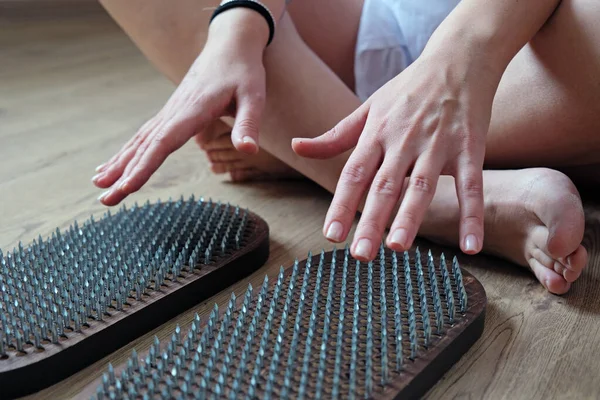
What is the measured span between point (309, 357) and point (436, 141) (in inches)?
10.7

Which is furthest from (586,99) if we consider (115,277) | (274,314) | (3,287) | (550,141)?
(3,287)

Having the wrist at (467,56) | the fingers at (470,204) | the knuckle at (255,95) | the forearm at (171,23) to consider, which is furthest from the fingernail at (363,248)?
the forearm at (171,23)

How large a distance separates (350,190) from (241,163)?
2.05 ft

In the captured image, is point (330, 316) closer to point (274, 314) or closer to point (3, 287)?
point (274, 314)

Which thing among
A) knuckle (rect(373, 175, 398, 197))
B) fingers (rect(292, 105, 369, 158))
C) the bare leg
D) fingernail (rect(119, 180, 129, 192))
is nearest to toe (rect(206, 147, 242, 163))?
the bare leg

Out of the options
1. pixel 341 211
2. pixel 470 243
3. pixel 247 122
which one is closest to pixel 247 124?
pixel 247 122

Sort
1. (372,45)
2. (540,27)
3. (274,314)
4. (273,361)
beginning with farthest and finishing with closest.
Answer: (372,45) → (540,27) → (274,314) → (273,361)

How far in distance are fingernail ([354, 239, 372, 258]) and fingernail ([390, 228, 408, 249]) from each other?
2cm

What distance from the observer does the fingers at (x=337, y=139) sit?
818mm

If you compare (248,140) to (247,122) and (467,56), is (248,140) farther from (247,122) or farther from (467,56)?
(467,56)

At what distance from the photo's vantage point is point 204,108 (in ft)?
3.16

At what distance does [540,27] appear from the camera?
0.95m

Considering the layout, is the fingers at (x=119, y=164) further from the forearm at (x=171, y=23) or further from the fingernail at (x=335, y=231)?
the fingernail at (x=335, y=231)

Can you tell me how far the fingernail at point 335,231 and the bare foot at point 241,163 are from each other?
614 mm
